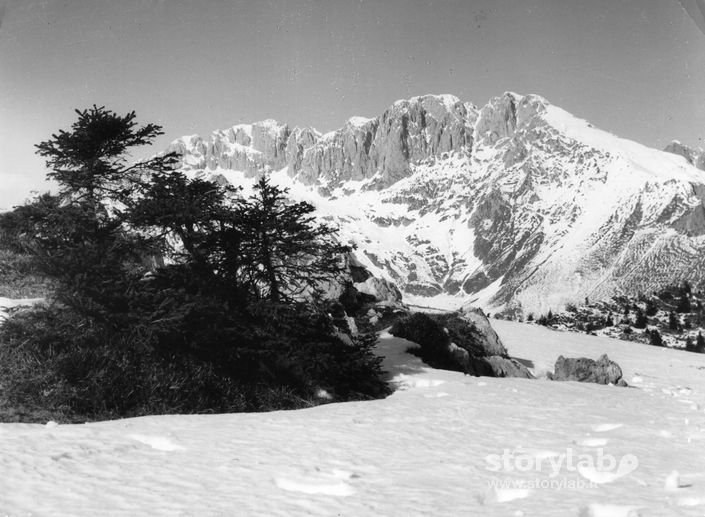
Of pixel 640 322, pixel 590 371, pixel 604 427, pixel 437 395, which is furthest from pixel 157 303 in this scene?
pixel 640 322

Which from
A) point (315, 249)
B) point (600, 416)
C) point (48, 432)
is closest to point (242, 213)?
point (315, 249)

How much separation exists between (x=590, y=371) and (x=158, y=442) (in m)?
20.4

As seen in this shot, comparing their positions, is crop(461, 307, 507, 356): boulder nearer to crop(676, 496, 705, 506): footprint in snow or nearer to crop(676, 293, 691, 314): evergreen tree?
crop(676, 496, 705, 506): footprint in snow

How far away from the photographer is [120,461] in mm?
7172

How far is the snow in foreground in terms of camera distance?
5.89 metres

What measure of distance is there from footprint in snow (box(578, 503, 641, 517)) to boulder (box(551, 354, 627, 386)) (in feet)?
64.3

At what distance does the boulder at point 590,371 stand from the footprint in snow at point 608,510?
64.3ft

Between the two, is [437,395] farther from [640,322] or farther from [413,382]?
[640,322]

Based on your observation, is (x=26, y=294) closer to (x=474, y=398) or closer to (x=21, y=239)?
(x=21, y=239)

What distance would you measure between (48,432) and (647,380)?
2733 cm

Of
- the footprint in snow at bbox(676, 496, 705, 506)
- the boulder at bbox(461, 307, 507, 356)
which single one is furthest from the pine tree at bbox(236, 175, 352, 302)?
the boulder at bbox(461, 307, 507, 356)

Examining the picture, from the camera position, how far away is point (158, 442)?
8312 mm

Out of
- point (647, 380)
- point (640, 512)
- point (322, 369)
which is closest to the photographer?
point (640, 512)

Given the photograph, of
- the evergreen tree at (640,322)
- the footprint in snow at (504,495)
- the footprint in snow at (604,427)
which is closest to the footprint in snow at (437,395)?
the footprint in snow at (604,427)
